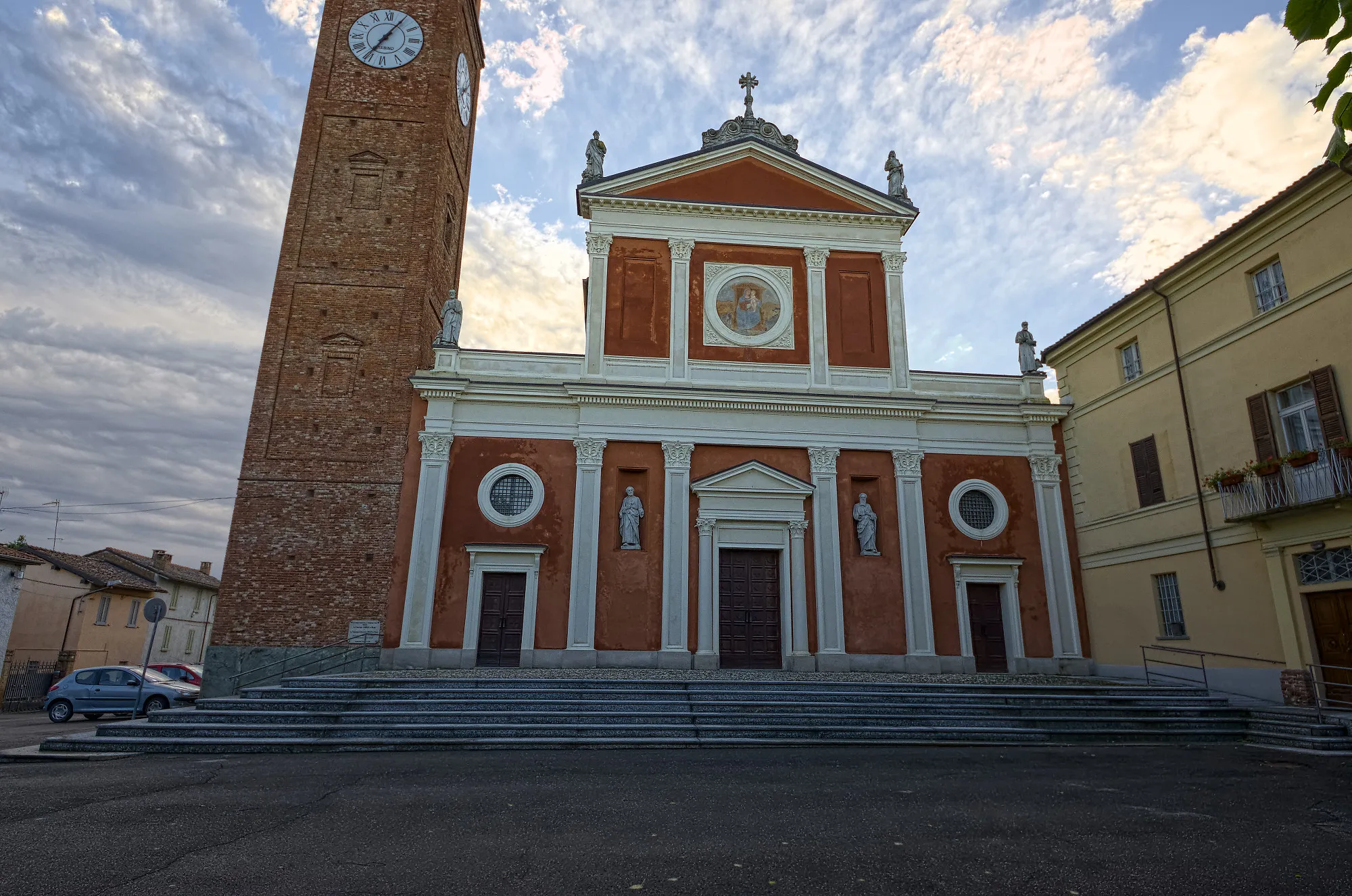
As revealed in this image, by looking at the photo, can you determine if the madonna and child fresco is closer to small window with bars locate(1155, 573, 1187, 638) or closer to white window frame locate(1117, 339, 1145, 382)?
white window frame locate(1117, 339, 1145, 382)

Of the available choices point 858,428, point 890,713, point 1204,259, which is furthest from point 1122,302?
point 890,713

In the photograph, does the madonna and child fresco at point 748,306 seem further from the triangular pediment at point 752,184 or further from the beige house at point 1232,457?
the beige house at point 1232,457

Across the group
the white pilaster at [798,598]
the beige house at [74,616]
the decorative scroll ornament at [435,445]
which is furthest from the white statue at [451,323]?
the beige house at [74,616]

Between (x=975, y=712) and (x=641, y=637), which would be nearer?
(x=975, y=712)

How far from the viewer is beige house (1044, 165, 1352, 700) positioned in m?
12.3

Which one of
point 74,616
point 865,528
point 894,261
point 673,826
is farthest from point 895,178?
point 74,616

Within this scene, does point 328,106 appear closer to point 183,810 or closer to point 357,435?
point 357,435

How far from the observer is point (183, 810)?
656 centimetres

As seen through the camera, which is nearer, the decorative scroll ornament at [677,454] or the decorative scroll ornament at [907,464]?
the decorative scroll ornament at [677,454]

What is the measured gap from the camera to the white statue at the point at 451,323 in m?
18.8

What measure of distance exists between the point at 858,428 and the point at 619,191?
29.5ft

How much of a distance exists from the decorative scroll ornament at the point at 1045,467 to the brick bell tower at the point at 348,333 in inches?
614

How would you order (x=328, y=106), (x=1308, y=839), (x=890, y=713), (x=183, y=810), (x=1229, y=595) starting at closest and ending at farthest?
(x=1308, y=839), (x=183, y=810), (x=890, y=713), (x=1229, y=595), (x=328, y=106)

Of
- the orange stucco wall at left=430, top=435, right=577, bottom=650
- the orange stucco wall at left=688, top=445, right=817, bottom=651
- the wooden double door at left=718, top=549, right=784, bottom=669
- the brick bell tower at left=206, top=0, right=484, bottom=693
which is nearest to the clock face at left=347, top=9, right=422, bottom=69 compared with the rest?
the brick bell tower at left=206, top=0, right=484, bottom=693
